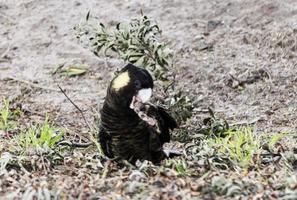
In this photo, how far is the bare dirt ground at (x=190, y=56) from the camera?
20.9ft

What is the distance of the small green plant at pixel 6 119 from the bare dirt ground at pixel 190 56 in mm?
213

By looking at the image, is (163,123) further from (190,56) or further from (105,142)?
Answer: (190,56)

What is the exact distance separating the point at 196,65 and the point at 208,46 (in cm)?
37

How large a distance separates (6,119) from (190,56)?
80.5 inches

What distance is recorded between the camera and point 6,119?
231 inches

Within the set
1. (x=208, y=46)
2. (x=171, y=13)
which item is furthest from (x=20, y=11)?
(x=208, y=46)

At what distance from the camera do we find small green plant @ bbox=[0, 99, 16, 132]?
566 cm

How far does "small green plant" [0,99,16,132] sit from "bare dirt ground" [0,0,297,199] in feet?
0.70

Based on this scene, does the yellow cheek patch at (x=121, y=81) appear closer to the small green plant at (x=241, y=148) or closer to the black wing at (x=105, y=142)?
the black wing at (x=105, y=142)

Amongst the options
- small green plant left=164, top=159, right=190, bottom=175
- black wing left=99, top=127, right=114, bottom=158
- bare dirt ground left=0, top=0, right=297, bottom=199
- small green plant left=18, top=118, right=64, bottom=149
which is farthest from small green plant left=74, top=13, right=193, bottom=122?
small green plant left=164, top=159, right=190, bottom=175

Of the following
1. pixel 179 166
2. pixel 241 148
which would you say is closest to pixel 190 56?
pixel 241 148

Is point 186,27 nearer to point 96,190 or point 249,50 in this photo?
point 249,50

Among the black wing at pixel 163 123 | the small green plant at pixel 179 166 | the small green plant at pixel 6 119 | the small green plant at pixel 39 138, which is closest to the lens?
the small green plant at pixel 179 166

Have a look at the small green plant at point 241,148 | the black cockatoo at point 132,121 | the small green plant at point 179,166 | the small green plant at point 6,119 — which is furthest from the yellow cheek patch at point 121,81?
the small green plant at point 6,119
